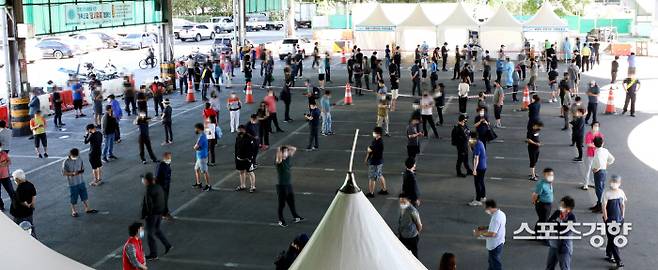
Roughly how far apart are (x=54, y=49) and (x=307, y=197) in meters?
40.8

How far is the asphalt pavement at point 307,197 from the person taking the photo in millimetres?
13180

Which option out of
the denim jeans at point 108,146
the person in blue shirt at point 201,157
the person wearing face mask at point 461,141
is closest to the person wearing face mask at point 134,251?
the person in blue shirt at point 201,157

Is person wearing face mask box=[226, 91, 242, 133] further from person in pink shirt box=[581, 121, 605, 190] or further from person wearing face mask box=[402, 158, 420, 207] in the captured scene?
person in pink shirt box=[581, 121, 605, 190]

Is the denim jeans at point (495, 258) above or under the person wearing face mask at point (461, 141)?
under

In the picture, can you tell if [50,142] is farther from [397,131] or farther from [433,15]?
[433,15]

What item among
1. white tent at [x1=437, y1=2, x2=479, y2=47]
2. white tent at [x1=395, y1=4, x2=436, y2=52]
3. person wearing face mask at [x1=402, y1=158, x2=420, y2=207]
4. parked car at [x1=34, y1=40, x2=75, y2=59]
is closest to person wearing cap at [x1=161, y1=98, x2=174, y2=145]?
person wearing face mask at [x1=402, y1=158, x2=420, y2=207]

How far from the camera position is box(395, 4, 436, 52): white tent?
48.5 m

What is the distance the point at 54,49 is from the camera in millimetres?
52469

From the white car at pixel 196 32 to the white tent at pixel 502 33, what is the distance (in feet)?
101

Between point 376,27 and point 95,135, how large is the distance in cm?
3356

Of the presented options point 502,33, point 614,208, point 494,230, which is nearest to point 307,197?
point 494,230

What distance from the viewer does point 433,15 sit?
177ft

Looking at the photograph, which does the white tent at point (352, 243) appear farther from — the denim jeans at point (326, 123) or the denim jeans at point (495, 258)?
the denim jeans at point (326, 123)

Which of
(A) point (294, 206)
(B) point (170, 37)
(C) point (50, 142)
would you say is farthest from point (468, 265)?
(B) point (170, 37)
